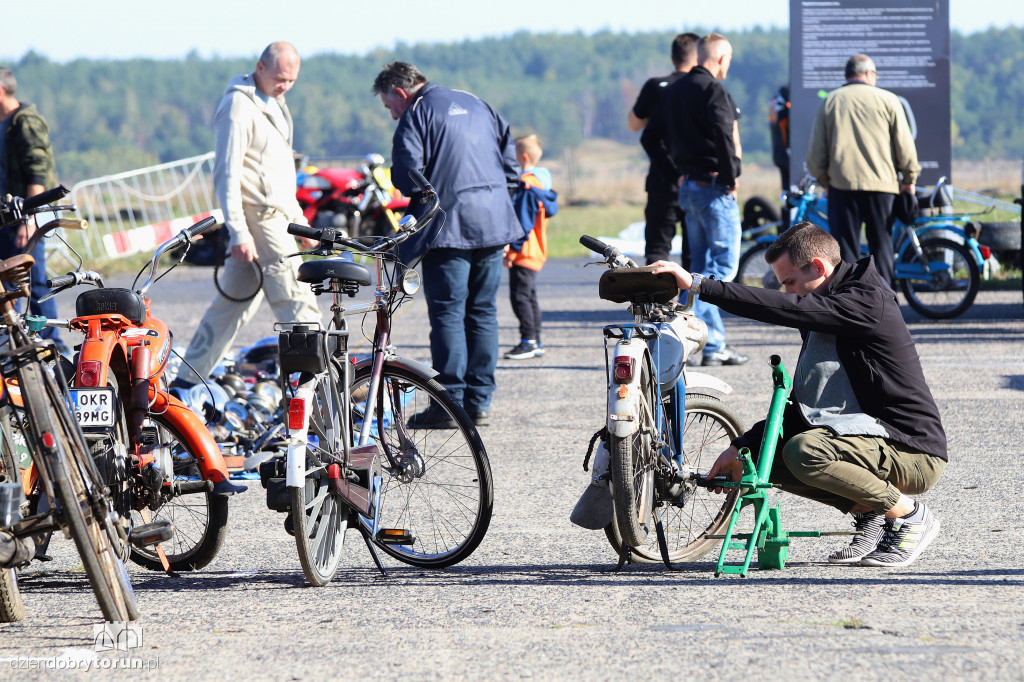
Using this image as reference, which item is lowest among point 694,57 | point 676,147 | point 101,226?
point 101,226

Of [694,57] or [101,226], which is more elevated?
[694,57]

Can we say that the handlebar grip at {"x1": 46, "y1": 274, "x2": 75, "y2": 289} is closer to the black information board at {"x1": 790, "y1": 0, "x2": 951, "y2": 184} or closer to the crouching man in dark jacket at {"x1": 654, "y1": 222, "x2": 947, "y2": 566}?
the crouching man in dark jacket at {"x1": 654, "y1": 222, "x2": 947, "y2": 566}

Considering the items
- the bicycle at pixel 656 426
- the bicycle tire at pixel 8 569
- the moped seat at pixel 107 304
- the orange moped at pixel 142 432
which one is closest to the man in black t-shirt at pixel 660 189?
the bicycle at pixel 656 426

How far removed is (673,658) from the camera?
3.69m

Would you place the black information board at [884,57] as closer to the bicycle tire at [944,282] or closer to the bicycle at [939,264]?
the bicycle at [939,264]

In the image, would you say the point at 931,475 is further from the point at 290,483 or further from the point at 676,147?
the point at 676,147

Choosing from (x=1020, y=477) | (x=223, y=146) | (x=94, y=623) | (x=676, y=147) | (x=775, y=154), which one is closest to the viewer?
(x=94, y=623)

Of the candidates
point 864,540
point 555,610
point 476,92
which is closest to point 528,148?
point 864,540

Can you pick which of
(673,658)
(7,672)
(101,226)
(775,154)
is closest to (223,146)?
(7,672)

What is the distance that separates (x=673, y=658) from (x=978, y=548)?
1.71 meters

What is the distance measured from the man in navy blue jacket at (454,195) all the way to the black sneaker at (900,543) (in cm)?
308

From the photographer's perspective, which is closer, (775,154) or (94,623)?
(94,623)

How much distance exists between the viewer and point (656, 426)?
4566mm

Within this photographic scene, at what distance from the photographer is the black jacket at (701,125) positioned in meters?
9.12
